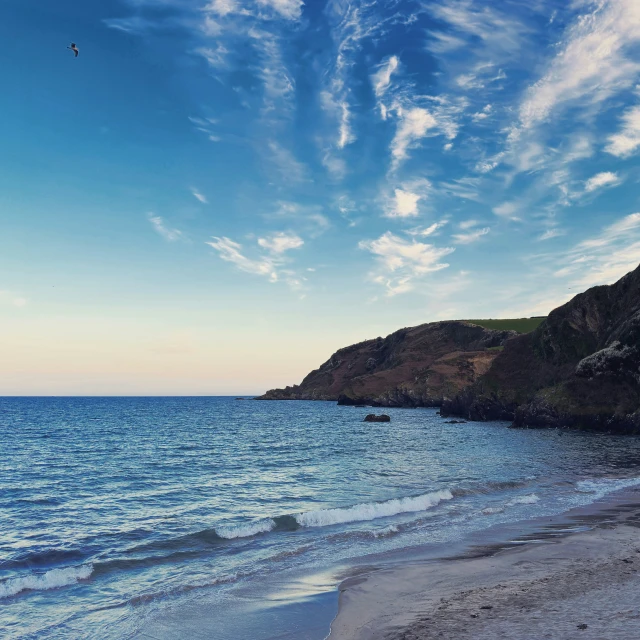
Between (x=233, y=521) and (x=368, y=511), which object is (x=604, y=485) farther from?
(x=233, y=521)

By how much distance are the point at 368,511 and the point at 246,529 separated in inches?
228

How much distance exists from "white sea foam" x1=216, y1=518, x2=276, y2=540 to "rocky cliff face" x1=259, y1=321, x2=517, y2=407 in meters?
106

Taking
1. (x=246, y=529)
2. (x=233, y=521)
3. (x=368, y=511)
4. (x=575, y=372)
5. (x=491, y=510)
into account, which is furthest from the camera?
(x=575, y=372)

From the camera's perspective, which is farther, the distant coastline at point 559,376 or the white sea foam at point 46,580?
the distant coastline at point 559,376

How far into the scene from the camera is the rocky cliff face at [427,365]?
5285 inches

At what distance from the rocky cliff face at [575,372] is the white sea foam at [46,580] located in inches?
2549

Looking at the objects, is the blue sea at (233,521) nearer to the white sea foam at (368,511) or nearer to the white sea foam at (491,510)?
the white sea foam at (368,511)

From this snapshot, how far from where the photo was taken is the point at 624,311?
244 feet

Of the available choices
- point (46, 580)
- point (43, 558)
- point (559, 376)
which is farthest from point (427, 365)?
point (46, 580)

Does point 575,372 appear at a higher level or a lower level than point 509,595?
higher

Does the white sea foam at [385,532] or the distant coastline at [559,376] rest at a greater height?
the distant coastline at [559,376]

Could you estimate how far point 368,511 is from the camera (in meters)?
21.9

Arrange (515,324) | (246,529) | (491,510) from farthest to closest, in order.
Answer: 1. (515,324)
2. (491,510)
3. (246,529)

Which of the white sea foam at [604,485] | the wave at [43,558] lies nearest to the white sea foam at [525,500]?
the white sea foam at [604,485]
